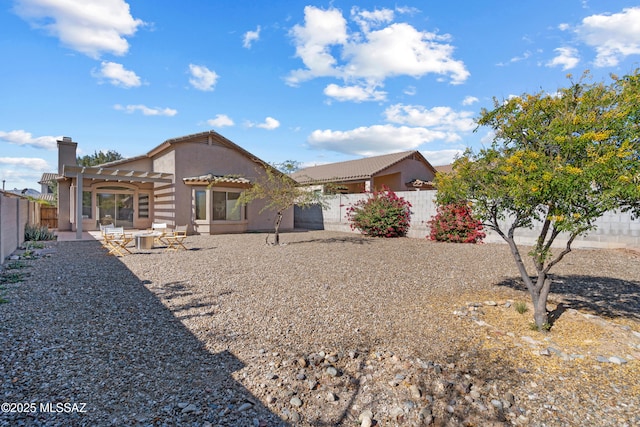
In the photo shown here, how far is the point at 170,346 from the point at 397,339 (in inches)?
A: 118

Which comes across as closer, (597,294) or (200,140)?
(597,294)

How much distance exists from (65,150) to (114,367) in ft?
74.0

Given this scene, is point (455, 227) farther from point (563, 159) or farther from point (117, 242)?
point (117, 242)

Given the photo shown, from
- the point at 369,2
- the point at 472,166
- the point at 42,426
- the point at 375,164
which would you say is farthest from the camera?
the point at 375,164

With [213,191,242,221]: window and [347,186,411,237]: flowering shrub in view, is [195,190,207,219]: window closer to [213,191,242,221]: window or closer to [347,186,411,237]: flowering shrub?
[213,191,242,221]: window

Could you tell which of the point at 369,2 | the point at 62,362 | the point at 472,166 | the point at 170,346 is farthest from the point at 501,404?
the point at 369,2

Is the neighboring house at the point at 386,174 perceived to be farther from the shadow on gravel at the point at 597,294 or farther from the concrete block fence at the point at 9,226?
the shadow on gravel at the point at 597,294

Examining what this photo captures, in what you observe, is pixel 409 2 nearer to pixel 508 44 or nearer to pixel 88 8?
pixel 508 44

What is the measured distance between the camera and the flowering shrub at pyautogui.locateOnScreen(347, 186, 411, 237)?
1684cm

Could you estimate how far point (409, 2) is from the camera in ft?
36.9

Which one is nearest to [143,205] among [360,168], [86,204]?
[86,204]

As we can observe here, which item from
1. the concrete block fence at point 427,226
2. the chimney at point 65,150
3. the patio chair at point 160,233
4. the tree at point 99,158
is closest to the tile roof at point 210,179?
the patio chair at point 160,233

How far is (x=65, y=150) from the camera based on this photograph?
819 inches

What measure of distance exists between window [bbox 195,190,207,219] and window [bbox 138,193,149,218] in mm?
5410
